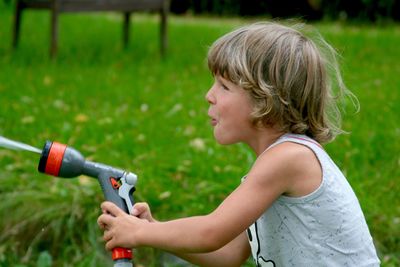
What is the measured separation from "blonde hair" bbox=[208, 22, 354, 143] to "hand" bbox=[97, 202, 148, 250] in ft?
1.22

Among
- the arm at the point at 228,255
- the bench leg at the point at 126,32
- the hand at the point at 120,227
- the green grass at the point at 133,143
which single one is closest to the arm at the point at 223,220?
the hand at the point at 120,227

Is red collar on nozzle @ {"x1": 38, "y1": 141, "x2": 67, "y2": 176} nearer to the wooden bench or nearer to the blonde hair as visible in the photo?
the blonde hair

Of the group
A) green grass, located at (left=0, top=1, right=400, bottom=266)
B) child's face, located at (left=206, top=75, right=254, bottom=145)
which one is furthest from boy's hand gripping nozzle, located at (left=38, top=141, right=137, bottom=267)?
green grass, located at (left=0, top=1, right=400, bottom=266)

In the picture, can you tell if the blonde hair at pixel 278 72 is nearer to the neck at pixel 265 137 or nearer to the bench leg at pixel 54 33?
the neck at pixel 265 137

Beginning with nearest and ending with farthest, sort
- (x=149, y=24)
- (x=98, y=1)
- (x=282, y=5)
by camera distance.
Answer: (x=98, y=1) < (x=149, y=24) < (x=282, y=5)

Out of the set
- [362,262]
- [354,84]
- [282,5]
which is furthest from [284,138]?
[282,5]

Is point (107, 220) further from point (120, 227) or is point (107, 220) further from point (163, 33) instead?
point (163, 33)

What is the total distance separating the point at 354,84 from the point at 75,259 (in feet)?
→ 10.3

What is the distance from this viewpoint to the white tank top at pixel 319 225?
2.00 metres

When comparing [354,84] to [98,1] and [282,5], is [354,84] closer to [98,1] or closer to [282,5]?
[98,1]

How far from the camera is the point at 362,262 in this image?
6.77ft

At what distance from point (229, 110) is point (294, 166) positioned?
21 cm

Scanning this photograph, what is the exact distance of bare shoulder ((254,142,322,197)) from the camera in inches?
76.3

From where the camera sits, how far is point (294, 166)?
6.41 feet
